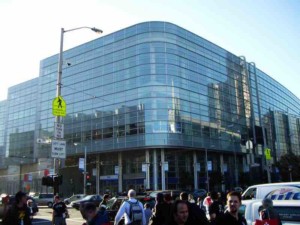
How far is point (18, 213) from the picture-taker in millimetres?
6836

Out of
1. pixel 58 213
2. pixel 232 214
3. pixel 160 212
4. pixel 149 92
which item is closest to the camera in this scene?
pixel 232 214

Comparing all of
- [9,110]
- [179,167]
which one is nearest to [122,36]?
[179,167]

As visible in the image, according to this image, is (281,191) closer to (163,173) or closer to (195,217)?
(195,217)

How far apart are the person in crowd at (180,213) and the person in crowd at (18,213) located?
12.6ft

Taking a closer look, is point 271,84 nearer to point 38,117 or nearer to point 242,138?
point 242,138

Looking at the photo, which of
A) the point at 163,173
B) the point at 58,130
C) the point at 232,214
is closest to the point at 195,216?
the point at 232,214

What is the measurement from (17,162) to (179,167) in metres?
42.1

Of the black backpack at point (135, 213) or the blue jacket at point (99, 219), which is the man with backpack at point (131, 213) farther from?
the blue jacket at point (99, 219)

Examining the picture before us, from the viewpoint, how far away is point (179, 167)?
60.3 metres

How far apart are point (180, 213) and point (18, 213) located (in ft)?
13.6

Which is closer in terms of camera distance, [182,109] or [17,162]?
[182,109]

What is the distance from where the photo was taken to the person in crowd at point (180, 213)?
13.6ft

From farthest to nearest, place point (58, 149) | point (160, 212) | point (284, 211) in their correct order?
1. point (58, 149)
2. point (160, 212)
3. point (284, 211)

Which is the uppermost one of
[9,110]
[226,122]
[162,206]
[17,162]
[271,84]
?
[271,84]
